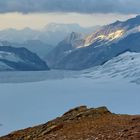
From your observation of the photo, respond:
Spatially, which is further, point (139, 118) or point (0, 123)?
point (0, 123)

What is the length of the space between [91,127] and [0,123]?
139543mm

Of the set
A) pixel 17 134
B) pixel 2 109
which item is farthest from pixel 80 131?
pixel 2 109

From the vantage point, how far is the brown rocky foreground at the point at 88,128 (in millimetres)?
18109

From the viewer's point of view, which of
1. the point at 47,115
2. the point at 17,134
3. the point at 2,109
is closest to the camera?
the point at 17,134

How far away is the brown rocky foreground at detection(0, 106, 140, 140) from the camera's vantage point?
18109 millimetres

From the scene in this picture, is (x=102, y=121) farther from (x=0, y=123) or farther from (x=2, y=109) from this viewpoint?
(x=2, y=109)

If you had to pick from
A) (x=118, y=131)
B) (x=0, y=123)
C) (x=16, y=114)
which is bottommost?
(x=118, y=131)

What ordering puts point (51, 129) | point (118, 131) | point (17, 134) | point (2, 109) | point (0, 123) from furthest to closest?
point (2, 109)
point (0, 123)
point (17, 134)
point (51, 129)
point (118, 131)

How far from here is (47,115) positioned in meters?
178

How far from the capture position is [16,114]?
180 m

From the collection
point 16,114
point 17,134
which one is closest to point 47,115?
point 16,114

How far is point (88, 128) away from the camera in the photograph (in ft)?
65.4

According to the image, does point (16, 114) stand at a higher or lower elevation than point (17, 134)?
higher

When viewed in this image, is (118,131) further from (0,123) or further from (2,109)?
(2,109)
